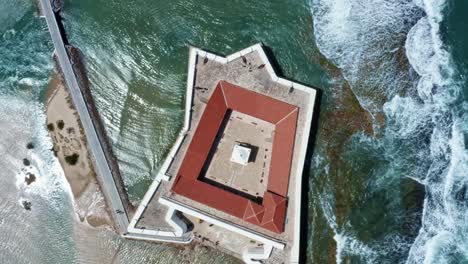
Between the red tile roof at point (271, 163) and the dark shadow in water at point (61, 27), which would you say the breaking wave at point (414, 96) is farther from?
the dark shadow in water at point (61, 27)

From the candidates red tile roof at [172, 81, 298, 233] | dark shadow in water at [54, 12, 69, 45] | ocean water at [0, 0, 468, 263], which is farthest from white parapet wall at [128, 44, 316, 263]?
dark shadow in water at [54, 12, 69, 45]

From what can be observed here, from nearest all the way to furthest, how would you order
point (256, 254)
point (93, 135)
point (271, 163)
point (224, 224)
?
point (224, 224) → point (256, 254) → point (271, 163) → point (93, 135)

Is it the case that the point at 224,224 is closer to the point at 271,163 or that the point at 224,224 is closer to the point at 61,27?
the point at 271,163

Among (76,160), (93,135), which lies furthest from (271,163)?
(76,160)

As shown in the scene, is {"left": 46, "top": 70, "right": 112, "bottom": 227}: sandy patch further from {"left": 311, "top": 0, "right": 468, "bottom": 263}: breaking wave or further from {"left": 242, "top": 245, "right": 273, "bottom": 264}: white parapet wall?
{"left": 311, "top": 0, "right": 468, "bottom": 263}: breaking wave

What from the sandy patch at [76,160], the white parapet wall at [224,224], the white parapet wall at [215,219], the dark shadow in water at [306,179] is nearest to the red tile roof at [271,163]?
the white parapet wall at [224,224]
